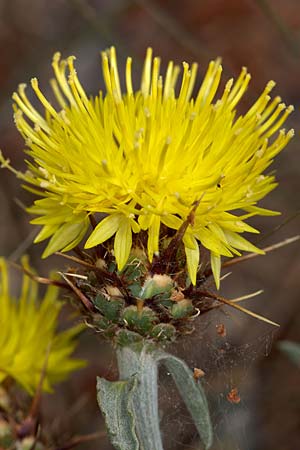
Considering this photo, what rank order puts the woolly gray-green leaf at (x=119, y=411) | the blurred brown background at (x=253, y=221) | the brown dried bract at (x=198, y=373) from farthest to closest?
the blurred brown background at (x=253, y=221) → the brown dried bract at (x=198, y=373) → the woolly gray-green leaf at (x=119, y=411)

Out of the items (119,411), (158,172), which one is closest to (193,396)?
(119,411)

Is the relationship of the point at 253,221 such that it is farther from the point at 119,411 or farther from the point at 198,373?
the point at 119,411

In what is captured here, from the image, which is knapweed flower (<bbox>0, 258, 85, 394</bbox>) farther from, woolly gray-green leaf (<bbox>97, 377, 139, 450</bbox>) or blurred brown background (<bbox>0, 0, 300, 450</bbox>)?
woolly gray-green leaf (<bbox>97, 377, 139, 450</bbox>)

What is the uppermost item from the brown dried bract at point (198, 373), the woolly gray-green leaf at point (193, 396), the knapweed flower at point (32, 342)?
the brown dried bract at point (198, 373)

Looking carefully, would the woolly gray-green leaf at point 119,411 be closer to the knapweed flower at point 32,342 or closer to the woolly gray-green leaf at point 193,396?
the woolly gray-green leaf at point 193,396

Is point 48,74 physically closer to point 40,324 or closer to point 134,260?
point 40,324

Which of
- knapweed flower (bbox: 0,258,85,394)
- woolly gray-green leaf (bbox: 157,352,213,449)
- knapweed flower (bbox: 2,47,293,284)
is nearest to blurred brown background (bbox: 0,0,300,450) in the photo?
woolly gray-green leaf (bbox: 157,352,213,449)

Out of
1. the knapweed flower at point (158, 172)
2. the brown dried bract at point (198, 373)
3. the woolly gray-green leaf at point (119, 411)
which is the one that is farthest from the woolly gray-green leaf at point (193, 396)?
the knapweed flower at point (158, 172)
